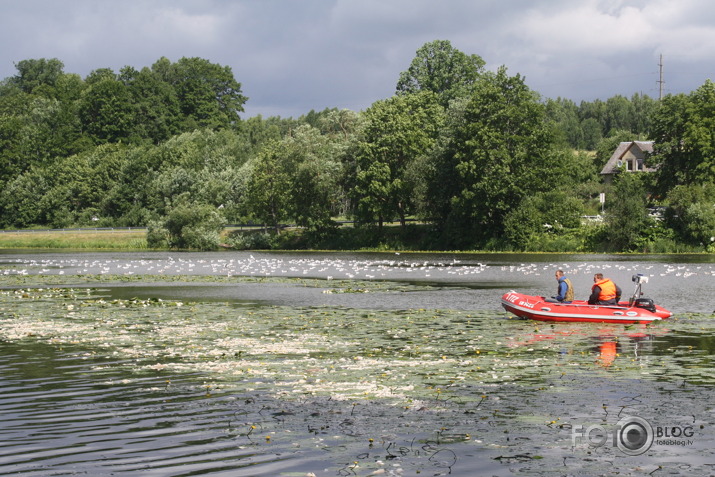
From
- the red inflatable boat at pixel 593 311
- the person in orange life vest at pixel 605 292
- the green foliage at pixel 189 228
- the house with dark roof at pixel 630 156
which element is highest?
the house with dark roof at pixel 630 156

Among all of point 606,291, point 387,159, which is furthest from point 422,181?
point 606,291

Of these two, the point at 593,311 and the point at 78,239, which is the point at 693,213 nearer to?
the point at 593,311

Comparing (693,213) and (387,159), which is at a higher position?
(387,159)

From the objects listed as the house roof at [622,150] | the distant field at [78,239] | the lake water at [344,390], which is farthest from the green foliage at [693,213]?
the distant field at [78,239]

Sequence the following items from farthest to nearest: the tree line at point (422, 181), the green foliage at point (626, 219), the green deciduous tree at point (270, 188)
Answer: the green deciduous tree at point (270, 188) < the tree line at point (422, 181) < the green foliage at point (626, 219)

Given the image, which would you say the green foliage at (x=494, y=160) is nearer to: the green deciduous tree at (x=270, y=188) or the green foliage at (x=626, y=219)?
the green foliage at (x=626, y=219)

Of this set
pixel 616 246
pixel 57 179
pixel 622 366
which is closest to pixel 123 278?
pixel 622 366

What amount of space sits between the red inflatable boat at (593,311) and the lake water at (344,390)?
41 centimetres

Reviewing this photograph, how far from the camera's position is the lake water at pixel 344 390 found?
13125 mm

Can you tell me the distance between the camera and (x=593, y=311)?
2950cm

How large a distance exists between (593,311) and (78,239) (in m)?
104

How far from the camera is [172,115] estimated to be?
188375 mm

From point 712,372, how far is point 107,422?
1403 cm

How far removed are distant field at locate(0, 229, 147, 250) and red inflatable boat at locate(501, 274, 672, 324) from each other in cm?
8759
